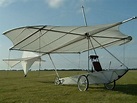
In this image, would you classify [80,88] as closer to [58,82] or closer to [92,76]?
[92,76]

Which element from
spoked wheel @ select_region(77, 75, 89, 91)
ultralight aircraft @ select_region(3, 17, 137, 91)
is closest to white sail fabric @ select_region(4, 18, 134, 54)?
ultralight aircraft @ select_region(3, 17, 137, 91)

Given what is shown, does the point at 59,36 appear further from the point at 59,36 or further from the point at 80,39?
the point at 80,39

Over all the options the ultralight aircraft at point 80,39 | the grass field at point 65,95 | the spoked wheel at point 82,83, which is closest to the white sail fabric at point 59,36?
the ultralight aircraft at point 80,39

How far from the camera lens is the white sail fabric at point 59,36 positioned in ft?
39.9

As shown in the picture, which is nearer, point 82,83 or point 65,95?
point 65,95

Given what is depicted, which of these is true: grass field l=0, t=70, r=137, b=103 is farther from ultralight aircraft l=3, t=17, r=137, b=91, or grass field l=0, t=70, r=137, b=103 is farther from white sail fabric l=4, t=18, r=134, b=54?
white sail fabric l=4, t=18, r=134, b=54

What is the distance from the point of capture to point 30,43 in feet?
49.0

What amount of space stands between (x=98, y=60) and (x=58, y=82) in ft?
14.4

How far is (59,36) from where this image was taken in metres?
13.6

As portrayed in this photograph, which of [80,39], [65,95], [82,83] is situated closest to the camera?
[65,95]

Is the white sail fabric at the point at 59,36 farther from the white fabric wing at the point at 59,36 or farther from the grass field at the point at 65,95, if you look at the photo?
the grass field at the point at 65,95

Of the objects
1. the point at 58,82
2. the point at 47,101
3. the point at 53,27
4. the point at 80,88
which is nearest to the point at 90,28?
the point at 53,27

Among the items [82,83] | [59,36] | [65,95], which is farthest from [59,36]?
[65,95]

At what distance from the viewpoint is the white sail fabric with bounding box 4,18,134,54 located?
479 inches
